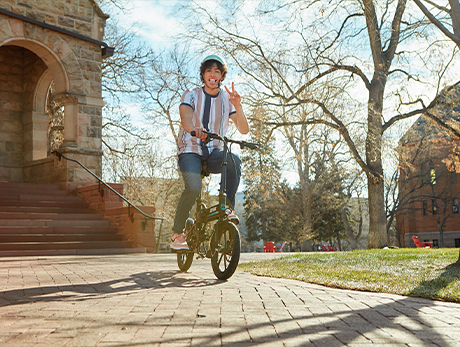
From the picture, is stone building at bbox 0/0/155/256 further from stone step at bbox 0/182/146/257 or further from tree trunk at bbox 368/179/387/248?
tree trunk at bbox 368/179/387/248

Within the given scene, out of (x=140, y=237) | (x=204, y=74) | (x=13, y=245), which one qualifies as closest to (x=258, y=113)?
(x=140, y=237)

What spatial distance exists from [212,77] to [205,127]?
0.56m

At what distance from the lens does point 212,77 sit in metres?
5.34

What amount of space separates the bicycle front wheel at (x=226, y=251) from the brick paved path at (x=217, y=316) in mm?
216

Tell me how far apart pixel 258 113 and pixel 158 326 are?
15148mm

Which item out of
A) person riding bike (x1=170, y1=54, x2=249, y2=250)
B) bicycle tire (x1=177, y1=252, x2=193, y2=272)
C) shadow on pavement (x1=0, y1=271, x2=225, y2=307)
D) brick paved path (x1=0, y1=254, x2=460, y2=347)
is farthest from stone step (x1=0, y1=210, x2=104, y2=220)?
brick paved path (x1=0, y1=254, x2=460, y2=347)

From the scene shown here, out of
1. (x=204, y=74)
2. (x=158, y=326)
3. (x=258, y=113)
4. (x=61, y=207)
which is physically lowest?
(x=158, y=326)

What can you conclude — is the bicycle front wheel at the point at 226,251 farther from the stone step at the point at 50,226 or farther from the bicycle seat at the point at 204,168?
the stone step at the point at 50,226

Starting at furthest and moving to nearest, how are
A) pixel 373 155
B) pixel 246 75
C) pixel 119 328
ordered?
pixel 246 75 < pixel 373 155 < pixel 119 328

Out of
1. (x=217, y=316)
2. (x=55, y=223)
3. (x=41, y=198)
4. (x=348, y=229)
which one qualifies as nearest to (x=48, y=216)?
(x=55, y=223)

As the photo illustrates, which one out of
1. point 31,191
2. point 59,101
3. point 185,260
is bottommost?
point 185,260

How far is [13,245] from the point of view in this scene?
10.3 m

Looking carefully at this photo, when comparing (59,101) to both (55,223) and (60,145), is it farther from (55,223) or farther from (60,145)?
(55,223)

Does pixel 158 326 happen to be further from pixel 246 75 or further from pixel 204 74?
pixel 246 75
